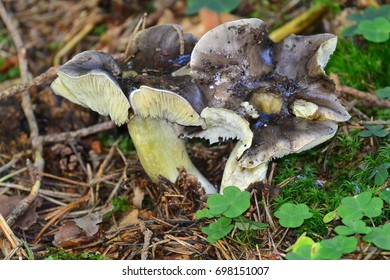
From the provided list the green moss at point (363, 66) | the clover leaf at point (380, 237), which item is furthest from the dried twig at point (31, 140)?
the green moss at point (363, 66)

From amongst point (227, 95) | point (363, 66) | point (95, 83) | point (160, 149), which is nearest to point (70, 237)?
point (160, 149)

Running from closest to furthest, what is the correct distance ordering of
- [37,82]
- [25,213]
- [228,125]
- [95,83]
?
1. [95,83]
2. [228,125]
3. [25,213]
4. [37,82]

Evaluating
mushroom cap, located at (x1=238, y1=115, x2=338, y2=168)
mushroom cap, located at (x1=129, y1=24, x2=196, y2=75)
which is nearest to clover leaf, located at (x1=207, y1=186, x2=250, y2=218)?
mushroom cap, located at (x1=238, y1=115, x2=338, y2=168)

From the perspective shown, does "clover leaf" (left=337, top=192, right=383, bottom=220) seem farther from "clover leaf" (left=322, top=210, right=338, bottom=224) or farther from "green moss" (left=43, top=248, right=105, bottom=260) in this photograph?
"green moss" (left=43, top=248, right=105, bottom=260)

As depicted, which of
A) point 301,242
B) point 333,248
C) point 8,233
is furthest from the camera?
point 8,233

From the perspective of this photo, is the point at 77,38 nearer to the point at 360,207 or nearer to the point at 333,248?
the point at 360,207

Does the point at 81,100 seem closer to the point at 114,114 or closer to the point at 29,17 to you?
the point at 114,114
